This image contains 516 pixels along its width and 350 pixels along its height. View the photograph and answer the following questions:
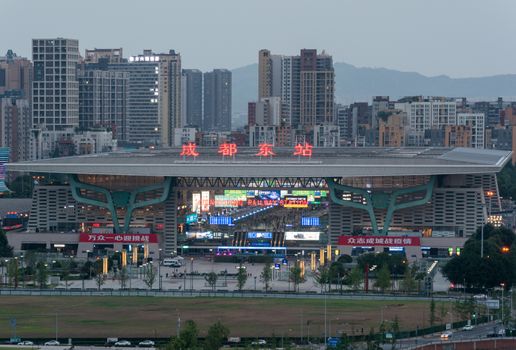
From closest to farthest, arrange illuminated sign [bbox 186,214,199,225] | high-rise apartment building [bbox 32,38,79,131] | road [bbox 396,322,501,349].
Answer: road [bbox 396,322,501,349] → illuminated sign [bbox 186,214,199,225] → high-rise apartment building [bbox 32,38,79,131]

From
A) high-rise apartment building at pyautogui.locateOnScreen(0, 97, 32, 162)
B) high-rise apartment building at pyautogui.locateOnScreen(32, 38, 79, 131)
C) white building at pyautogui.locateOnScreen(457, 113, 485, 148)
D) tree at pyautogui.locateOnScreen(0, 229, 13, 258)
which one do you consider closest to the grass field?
tree at pyautogui.locateOnScreen(0, 229, 13, 258)

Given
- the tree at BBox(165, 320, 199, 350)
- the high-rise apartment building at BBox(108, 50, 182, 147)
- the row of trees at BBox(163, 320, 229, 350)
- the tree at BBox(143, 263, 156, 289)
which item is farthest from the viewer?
the high-rise apartment building at BBox(108, 50, 182, 147)

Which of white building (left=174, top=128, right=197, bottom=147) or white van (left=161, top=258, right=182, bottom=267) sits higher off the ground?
white building (left=174, top=128, right=197, bottom=147)

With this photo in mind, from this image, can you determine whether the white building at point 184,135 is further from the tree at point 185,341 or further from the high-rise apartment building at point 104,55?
the tree at point 185,341

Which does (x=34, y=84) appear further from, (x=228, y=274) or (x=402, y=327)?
(x=402, y=327)

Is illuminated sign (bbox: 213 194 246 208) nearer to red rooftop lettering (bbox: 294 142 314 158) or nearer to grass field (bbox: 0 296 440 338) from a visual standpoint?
red rooftop lettering (bbox: 294 142 314 158)

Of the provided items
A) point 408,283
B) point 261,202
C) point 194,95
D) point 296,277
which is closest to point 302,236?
point 261,202

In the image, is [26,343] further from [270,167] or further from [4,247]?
[270,167]
